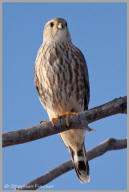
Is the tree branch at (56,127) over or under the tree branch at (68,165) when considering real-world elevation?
over

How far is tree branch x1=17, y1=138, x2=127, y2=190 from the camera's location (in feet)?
11.1

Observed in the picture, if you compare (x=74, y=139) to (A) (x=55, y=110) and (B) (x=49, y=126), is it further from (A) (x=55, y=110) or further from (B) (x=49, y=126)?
(B) (x=49, y=126)

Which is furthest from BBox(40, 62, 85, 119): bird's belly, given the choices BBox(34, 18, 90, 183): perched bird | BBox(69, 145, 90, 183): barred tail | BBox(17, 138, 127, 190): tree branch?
BBox(69, 145, 90, 183): barred tail

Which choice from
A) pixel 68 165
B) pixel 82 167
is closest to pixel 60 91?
pixel 68 165

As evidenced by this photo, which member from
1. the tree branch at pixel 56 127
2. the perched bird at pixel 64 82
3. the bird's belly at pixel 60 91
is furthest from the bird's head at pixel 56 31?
the tree branch at pixel 56 127

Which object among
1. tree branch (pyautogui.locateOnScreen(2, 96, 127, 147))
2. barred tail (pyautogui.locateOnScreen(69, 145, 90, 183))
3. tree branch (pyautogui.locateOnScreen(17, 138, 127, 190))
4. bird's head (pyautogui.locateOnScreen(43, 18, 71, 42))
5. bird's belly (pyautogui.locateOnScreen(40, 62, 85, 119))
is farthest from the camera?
bird's head (pyautogui.locateOnScreen(43, 18, 71, 42))

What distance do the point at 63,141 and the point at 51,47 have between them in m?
1.41

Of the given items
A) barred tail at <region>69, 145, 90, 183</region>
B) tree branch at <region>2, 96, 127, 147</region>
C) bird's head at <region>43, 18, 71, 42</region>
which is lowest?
barred tail at <region>69, 145, 90, 183</region>

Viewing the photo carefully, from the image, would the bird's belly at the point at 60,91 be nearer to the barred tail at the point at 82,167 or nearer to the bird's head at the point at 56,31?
Answer: the bird's head at the point at 56,31

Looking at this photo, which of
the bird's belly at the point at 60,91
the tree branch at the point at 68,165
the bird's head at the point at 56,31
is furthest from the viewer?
the bird's head at the point at 56,31

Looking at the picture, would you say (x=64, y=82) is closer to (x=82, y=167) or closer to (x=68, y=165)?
(x=68, y=165)

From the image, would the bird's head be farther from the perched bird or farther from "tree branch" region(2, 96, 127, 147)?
"tree branch" region(2, 96, 127, 147)

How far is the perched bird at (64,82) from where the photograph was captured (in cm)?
380

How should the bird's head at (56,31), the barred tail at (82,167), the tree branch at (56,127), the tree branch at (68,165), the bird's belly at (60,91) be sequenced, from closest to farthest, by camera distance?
the tree branch at (56,127) → the tree branch at (68,165) → the bird's belly at (60,91) → the barred tail at (82,167) → the bird's head at (56,31)
